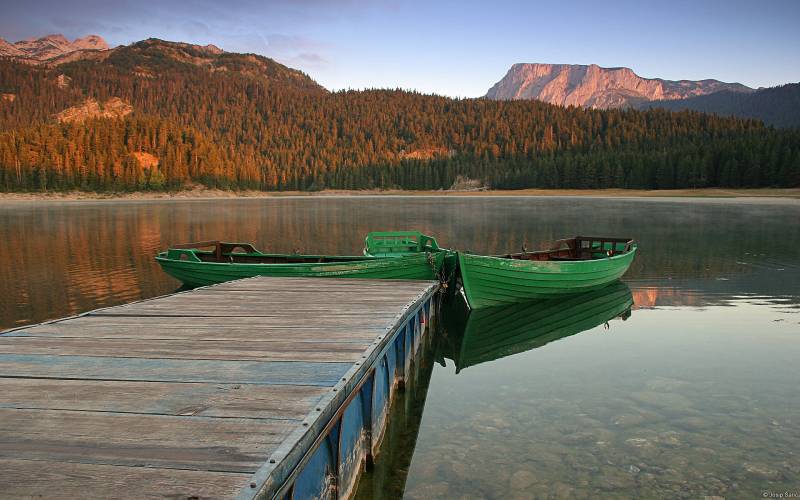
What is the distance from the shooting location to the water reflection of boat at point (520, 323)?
43.9 feet

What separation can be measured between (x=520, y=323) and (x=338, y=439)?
10513 millimetres

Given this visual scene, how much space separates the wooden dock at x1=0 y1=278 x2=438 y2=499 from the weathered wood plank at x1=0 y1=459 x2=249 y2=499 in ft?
0.04

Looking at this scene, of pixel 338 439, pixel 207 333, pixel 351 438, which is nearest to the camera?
pixel 338 439

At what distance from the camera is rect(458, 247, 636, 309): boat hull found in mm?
15805

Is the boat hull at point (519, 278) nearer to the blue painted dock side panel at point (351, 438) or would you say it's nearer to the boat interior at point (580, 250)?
the boat interior at point (580, 250)

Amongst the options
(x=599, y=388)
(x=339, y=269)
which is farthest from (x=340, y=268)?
(x=599, y=388)

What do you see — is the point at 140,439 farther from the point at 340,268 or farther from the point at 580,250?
the point at 580,250

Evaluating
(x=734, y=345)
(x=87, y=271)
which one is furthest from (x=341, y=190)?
(x=734, y=345)

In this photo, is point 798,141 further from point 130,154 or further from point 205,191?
point 130,154

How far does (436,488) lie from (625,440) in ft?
9.96

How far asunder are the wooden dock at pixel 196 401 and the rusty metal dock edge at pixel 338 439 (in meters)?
0.02

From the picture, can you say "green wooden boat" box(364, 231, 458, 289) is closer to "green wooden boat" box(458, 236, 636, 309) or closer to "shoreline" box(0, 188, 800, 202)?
"green wooden boat" box(458, 236, 636, 309)

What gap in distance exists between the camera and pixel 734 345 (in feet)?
42.8

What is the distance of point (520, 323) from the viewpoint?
50.8 ft
